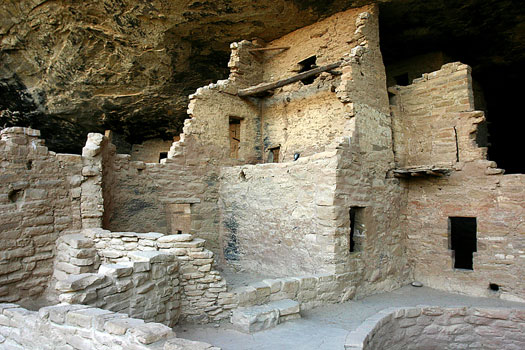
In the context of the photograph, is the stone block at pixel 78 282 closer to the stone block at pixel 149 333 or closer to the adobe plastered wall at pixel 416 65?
the stone block at pixel 149 333

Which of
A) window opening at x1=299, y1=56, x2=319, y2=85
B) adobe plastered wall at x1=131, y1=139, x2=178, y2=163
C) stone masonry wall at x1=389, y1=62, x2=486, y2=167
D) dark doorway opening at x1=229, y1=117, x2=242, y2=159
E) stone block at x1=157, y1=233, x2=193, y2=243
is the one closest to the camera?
stone block at x1=157, y1=233, x2=193, y2=243

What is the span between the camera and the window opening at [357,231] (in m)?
7.68

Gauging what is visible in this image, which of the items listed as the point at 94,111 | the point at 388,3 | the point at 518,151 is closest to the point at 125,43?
the point at 94,111

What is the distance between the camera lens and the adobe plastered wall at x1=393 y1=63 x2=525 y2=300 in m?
7.52

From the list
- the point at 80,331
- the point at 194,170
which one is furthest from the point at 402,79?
the point at 80,331

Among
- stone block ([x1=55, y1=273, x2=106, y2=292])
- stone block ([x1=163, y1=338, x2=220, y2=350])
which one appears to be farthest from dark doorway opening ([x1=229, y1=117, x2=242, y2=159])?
stone block ([x1=163, y1=338, x2=220, y2=350])

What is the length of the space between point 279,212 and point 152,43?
651 centimetres

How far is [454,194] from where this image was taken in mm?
8234

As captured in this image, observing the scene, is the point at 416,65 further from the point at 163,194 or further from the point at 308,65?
the point at 163,194

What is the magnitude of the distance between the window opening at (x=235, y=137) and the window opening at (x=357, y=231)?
13.2 ft

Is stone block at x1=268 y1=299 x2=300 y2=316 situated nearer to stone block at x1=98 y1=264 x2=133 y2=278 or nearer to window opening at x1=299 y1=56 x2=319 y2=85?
stone block at x1=98 y1=264 x2=133 y2=278

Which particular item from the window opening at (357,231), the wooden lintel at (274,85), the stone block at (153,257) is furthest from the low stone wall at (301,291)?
the wooden lintel at (274,85)

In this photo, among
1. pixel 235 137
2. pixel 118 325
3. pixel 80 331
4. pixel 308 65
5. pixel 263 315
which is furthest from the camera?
pixel 308 65

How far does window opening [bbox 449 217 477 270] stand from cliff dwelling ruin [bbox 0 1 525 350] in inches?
119
